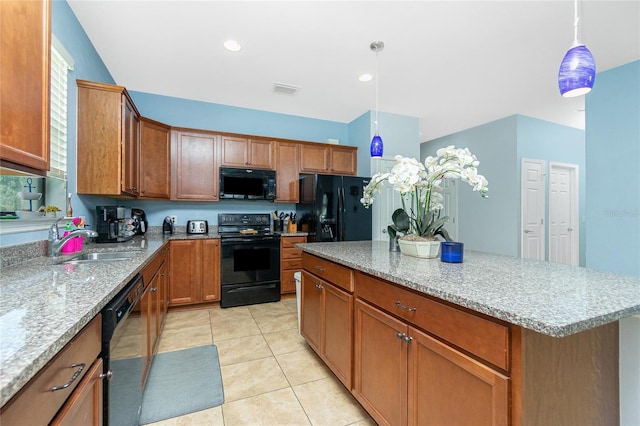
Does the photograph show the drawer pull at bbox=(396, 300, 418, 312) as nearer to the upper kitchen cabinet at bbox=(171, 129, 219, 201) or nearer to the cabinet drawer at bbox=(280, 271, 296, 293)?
the cabinet drawer at bbox=(280, 271, 296, 293)

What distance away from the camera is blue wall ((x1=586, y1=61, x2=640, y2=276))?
2.89 meters

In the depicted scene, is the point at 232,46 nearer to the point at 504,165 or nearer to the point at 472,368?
the point at 472,368

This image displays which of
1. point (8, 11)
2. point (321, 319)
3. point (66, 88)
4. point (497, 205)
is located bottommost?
point (321, 319)

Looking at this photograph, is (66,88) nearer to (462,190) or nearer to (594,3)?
(594,3)

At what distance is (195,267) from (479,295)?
3187 mm

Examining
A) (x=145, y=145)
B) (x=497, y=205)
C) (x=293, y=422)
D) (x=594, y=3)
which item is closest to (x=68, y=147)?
(x=145, y=145)

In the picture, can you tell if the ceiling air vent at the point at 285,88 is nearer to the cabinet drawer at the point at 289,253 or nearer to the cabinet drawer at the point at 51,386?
the cabinet drawer at the point at 289,253

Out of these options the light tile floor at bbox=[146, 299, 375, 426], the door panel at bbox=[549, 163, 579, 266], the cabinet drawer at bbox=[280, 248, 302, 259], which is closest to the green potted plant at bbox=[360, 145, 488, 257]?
the light tile floor at bbox=[146, 299, 375, 426]

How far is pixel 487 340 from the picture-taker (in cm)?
86

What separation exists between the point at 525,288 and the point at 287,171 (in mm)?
3431

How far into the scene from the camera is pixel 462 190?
5230 mm

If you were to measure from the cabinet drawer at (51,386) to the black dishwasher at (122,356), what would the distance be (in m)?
0.10

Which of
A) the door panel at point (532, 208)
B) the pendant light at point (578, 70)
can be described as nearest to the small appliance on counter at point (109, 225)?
the pendant light at point (578, 70)

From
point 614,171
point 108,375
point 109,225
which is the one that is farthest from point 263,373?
point 614,171
